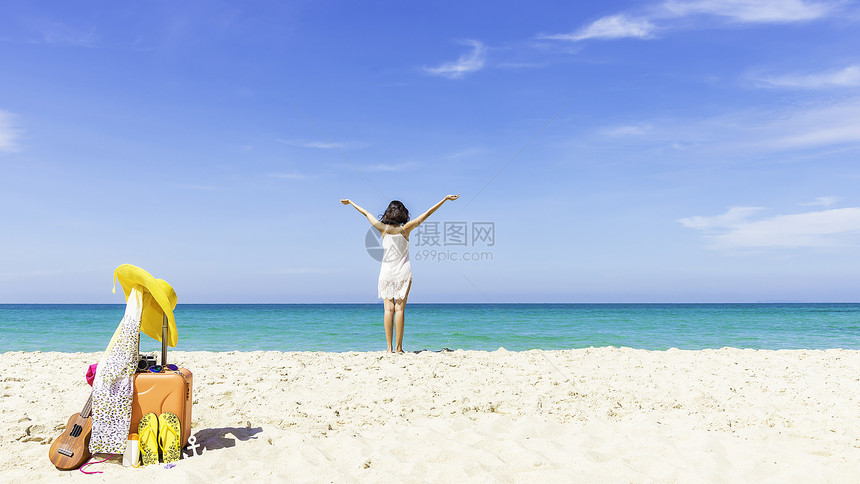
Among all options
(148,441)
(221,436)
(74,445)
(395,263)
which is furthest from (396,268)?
(74,445)

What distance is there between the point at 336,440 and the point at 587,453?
5.77 feet

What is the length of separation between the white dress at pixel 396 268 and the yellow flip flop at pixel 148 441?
12.9ft

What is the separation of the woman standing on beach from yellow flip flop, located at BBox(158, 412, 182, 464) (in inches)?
148

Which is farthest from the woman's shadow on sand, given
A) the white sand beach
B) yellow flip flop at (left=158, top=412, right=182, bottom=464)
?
yellow flip flop at (left=158, top=412, right=182, bottom=464)

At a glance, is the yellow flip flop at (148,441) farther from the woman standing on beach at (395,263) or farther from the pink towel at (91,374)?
the woman standing on beach at (395,263)

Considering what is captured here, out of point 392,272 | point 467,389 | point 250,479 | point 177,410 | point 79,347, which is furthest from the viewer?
point 79,347

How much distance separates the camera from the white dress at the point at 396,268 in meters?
7.00

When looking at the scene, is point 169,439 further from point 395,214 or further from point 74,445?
point 395,214

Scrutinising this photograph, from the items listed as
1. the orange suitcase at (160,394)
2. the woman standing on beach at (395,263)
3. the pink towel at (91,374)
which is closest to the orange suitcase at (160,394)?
the orange suitcase at (160,394)

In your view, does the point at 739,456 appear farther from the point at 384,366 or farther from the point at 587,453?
the point at 384,366

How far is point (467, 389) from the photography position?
509 centimetres

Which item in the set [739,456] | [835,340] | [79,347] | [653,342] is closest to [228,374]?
[739,456]

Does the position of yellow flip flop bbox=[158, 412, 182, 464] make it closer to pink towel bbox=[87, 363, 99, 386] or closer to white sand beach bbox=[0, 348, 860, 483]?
white sand beach bbox=[0, 348, 860, 483]

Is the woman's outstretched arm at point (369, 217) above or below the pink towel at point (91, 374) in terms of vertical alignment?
above
